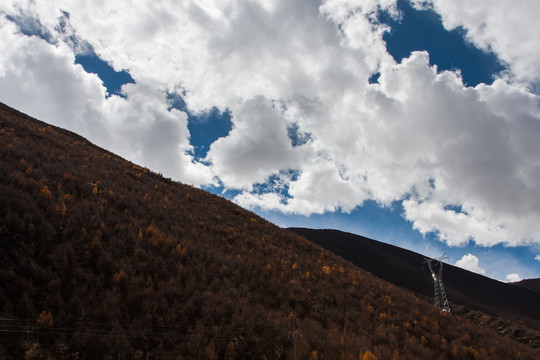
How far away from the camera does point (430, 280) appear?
209 ft

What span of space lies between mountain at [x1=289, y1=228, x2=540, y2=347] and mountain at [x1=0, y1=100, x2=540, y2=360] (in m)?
37.1

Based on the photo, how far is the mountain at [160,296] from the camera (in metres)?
6.98

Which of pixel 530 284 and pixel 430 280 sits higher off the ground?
pixel 530 284

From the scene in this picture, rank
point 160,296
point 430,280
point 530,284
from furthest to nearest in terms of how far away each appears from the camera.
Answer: point 530,284 < point 430,280 < point 160,296

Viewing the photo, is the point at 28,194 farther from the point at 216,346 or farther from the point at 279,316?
the point at 279,316

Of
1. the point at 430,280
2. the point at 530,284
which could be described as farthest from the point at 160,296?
the point at 530,284

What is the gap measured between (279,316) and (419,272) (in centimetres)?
7097

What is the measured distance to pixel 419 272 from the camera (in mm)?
69375

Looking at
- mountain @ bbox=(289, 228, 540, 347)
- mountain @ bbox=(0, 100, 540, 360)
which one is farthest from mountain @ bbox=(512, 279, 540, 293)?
mountain @ bbox=(0, 100, 540, 360)

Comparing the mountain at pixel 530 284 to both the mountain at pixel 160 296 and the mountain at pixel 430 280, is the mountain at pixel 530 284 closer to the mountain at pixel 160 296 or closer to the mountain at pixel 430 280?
the mountain at pixel 430 280

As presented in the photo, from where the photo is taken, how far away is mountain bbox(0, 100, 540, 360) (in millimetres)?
6984

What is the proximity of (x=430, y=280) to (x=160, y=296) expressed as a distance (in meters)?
68.9

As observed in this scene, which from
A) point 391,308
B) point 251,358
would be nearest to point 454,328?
point 391,308

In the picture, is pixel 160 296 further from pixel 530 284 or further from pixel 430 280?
pixel 530 284
